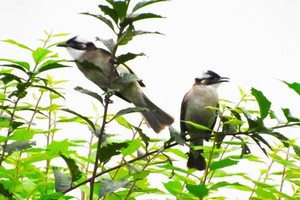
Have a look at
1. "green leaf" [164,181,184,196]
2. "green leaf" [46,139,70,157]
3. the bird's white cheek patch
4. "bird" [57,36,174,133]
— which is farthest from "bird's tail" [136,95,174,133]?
"green leaf" [46,139,70,157]

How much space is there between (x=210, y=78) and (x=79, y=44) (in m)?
1.50

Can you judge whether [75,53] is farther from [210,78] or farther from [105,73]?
[210,78]

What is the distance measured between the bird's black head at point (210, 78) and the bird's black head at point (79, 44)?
1.39 meters

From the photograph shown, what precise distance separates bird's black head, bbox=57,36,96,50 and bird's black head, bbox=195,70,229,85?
1389 mm

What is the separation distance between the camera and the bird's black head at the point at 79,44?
212 cm

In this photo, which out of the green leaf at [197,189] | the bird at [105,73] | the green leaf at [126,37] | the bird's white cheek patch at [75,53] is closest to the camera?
the green leaf at [126,37]

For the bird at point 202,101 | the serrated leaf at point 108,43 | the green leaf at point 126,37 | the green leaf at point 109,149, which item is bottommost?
the bird at point 202,101

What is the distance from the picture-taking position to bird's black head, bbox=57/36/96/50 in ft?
6.96

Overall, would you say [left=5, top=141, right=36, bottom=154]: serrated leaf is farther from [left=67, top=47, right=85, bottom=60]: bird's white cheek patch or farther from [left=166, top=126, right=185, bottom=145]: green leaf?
[left=67, top=47, right=85, bottom=60]: bird's white cheek patch

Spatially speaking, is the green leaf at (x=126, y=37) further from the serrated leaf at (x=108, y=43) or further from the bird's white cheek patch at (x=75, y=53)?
the bird's white cheek patch at (x=75, y=53)

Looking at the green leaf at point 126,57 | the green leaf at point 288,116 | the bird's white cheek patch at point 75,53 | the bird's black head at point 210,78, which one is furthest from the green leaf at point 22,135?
the bird's black head at point 210,78

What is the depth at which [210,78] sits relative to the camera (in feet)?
11.5

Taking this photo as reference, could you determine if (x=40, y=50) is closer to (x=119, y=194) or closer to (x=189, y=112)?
(x=119, y=194)

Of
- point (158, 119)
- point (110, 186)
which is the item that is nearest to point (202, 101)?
point (158, 119)
